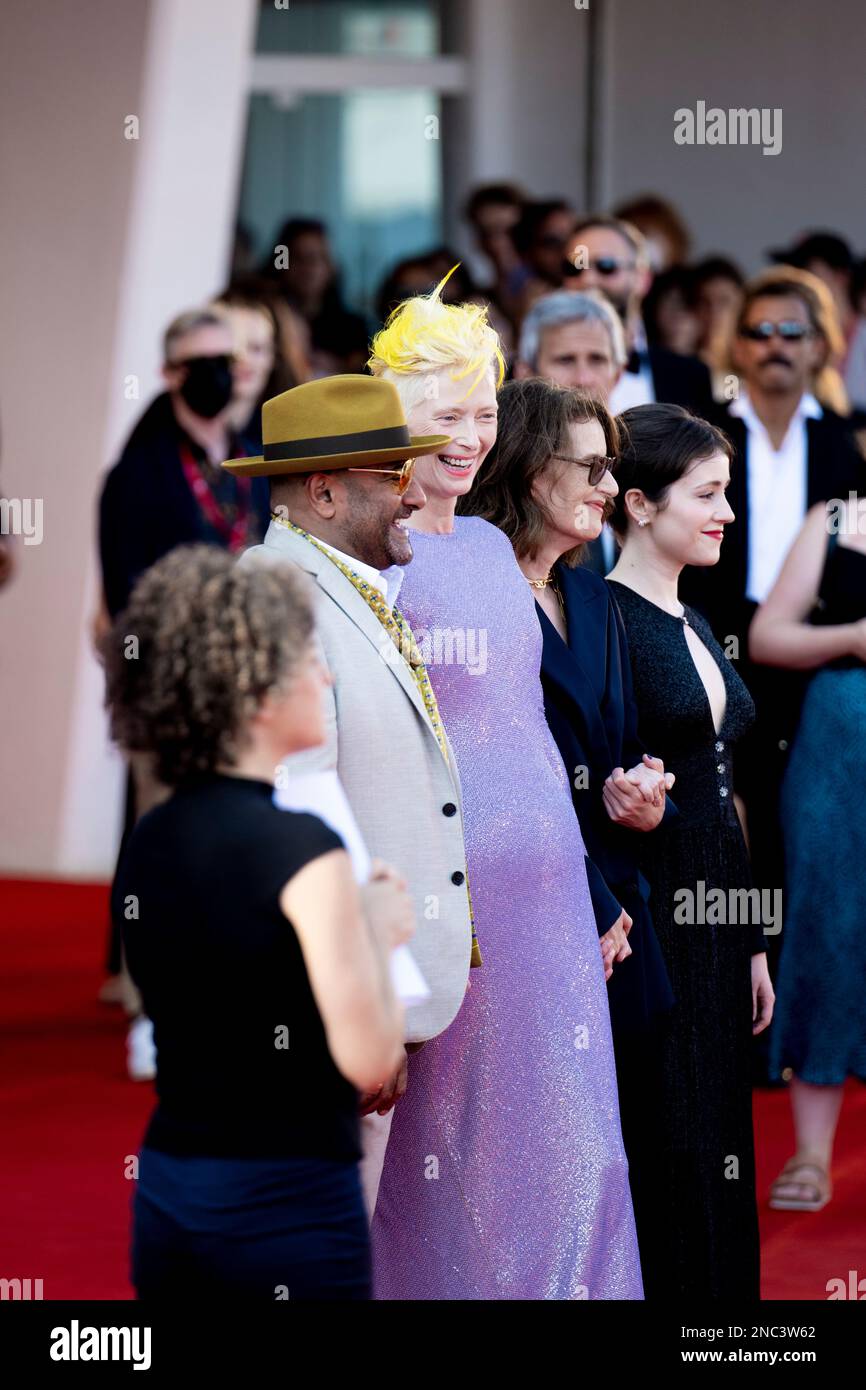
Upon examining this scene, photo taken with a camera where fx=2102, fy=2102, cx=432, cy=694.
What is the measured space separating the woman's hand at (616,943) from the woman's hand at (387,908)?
3.37 ft

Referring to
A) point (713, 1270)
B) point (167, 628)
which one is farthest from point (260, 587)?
point (713, 1270)

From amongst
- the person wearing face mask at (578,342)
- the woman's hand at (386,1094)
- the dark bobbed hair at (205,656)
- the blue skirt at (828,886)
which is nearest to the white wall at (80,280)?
the person wearing face mask at (578,342)

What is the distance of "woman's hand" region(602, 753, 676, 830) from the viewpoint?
3.24 m

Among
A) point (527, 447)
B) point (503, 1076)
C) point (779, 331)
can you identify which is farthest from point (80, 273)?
point (503, 1076)

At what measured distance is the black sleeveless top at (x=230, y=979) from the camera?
6.89ft

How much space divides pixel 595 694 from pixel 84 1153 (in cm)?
216

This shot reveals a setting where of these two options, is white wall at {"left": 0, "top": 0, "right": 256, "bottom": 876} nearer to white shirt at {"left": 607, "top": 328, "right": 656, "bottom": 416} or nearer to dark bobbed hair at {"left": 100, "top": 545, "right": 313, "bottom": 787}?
white shirt at {"left": 607, "top": 328, "right": 656, "bottom": 416}

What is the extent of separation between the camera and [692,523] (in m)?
3.52

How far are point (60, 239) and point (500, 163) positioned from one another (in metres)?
5.17

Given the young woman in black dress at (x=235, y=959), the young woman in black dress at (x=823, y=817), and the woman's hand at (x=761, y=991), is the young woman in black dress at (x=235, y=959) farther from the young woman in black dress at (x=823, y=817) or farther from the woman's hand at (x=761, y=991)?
the young woman in black dress at (x=823, y=817)

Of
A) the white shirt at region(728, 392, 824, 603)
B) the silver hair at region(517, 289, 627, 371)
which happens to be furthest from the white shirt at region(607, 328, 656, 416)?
the silver hair at region(517, 289, 627, 371)

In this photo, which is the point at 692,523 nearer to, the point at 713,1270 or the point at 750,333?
the point at 713,1270

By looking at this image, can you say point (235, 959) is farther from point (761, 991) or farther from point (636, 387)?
point (636, 387)
